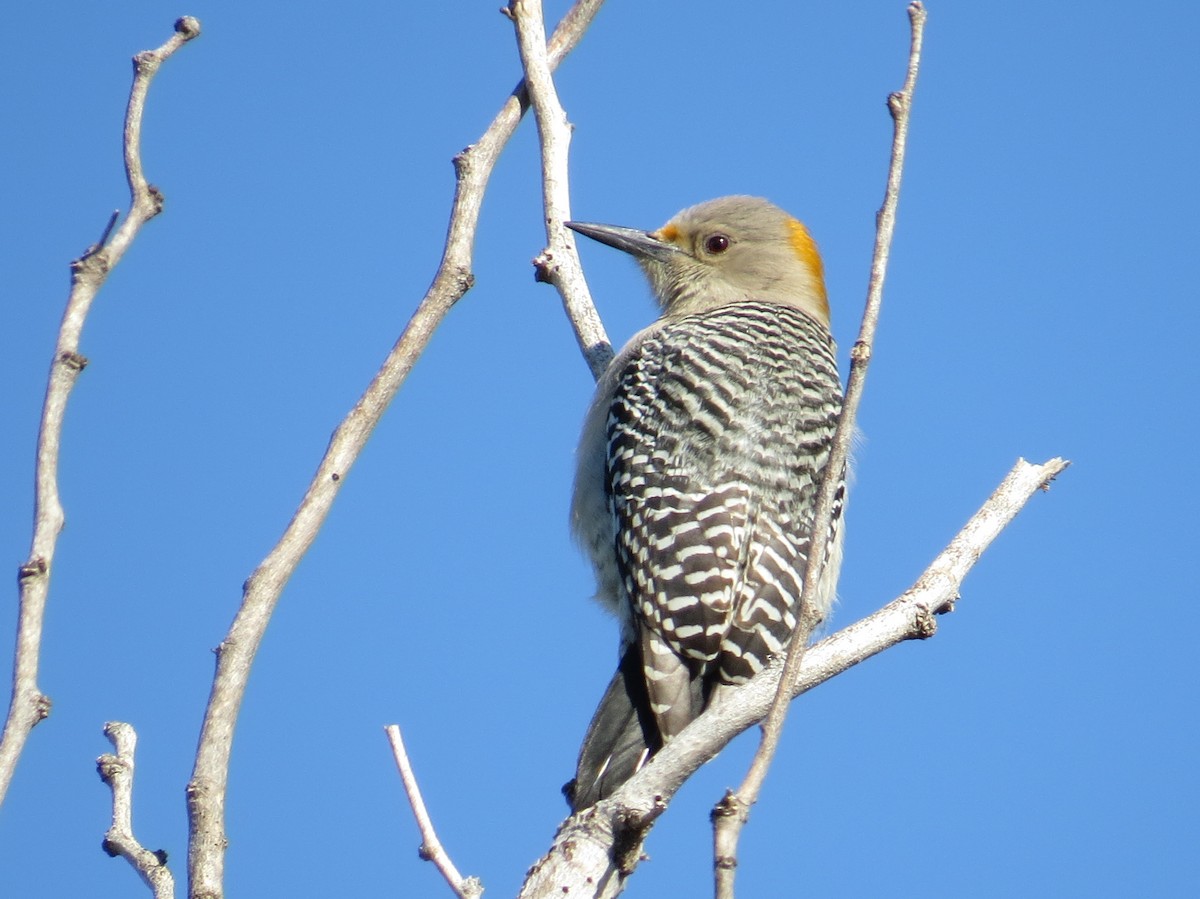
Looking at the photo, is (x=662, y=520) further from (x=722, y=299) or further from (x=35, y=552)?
(x=35, y=552)

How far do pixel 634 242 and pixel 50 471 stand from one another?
5106 millimetres

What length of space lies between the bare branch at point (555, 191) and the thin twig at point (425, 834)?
2.94 metres

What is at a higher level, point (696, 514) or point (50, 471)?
point (696, 514)

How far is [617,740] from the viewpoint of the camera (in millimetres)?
4906

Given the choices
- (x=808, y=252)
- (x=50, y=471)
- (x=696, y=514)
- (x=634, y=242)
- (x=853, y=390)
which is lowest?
(x=50, y=471)

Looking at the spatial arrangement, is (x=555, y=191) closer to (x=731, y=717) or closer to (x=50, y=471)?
(x=731, y=717)

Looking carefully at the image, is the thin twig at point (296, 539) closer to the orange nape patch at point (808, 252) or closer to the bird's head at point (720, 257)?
the bird's head at point (720, 257)

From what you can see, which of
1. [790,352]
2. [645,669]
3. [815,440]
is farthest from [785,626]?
[790,352]

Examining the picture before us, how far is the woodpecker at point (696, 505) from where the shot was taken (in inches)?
204

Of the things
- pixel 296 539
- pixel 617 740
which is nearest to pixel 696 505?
pixel 617 740

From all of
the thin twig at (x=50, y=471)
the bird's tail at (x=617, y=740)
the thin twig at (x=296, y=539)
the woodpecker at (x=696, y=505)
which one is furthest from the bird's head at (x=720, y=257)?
the thin twig at (x=50, y=471)

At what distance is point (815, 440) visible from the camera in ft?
19.6

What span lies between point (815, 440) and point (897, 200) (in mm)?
2893

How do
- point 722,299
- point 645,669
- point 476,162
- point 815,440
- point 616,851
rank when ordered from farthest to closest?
point 722,299
point 815,440
point 645,669
point 476,162
point 616,851
